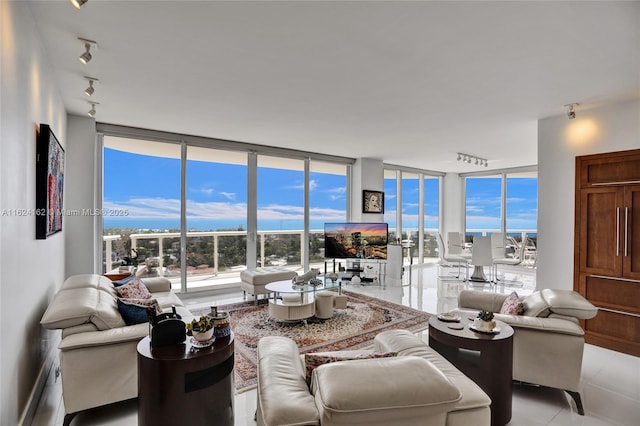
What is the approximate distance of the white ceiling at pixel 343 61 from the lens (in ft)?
7.09

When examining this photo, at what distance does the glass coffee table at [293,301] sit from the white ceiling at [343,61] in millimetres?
2244

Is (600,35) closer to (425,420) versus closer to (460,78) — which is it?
(460,78)

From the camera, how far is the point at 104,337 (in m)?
2.20

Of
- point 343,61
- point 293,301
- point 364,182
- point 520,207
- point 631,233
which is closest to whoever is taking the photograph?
point 343,61

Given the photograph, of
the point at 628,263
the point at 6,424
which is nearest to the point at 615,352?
the point at 628,263

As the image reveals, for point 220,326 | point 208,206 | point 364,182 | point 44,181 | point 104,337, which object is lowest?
point 104,337

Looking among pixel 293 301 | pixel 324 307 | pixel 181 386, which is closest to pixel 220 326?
pixel 181 386

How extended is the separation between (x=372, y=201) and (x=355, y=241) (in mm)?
1351

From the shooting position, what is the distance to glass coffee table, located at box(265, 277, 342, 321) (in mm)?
4078

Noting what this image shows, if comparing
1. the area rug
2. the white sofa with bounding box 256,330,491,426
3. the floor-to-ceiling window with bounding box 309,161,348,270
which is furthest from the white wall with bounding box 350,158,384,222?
the white sofa with bounding box 256,330,491,426

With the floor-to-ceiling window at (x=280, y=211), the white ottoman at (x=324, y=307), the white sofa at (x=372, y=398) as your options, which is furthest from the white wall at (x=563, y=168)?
the floor-to-ceiling window at (x=280, y=211)

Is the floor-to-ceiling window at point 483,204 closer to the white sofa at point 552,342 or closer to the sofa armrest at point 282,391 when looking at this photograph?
the white sofa at point 552,342

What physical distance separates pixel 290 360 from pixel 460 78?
284 cm

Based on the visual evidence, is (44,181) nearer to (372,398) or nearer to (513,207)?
(372,398)
